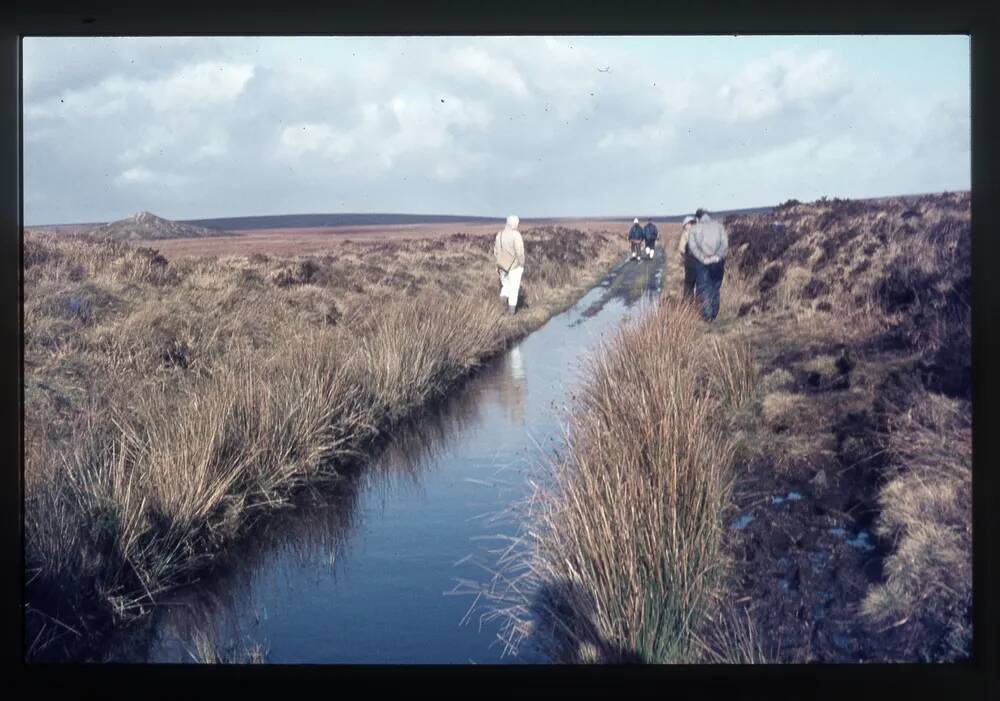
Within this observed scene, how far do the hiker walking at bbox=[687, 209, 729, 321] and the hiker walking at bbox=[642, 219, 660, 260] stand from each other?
14cm

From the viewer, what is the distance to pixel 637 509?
5285mm

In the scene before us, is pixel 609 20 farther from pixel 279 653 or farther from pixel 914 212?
pixel 279 653

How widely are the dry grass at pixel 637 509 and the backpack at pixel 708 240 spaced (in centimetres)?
24

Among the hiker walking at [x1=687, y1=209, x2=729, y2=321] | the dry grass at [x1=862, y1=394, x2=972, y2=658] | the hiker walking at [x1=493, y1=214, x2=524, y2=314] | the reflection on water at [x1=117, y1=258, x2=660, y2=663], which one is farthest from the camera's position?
the hiker walking at [x1=493, y1=214, x2=524, y2=314]

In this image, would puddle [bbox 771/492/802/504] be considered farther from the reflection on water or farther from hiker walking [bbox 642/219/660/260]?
hiker walking [bbox 642/219/660/260]

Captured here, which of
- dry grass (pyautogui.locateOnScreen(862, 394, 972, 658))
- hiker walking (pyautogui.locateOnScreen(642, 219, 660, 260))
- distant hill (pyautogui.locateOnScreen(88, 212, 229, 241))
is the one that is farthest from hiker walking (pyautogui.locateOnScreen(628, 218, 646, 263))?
distant hill (pyautogui.locateOnScreen(88, 212, 229, 241))

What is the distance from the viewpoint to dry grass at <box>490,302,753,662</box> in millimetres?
5223

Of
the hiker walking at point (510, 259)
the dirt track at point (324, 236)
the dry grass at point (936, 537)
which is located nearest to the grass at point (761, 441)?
the dry grass at point (936, 537)

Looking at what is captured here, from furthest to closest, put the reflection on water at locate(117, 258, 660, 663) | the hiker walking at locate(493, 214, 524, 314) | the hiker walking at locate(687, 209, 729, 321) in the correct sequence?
the hiker walking at locate(493, 214, 524, 314), the hiker walking at locate(687, 209, 729, 321), the reflection on water at locate(117, 258, 660, 663)

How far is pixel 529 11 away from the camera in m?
5.22

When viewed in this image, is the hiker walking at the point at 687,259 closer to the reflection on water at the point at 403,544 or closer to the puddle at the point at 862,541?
the reflection on water at the point at 403,544

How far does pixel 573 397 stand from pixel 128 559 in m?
1.88

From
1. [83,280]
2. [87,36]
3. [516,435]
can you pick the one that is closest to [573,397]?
[516,435]

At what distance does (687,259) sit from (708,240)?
0.15m
